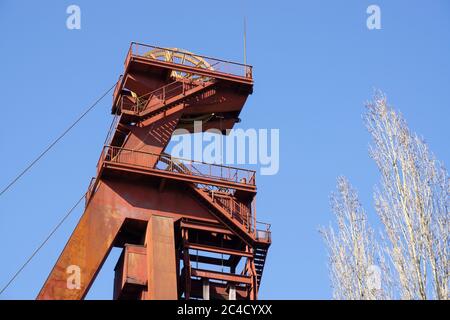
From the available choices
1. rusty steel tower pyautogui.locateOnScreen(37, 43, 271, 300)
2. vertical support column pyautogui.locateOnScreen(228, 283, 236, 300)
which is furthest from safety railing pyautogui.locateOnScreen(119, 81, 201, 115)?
vertical support column pyautogui.locateOnScreen(228, 283, 236, 300)

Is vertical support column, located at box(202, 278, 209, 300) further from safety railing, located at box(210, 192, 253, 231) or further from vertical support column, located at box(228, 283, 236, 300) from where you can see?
safety railing, located at box(210, 192, 253, 231)

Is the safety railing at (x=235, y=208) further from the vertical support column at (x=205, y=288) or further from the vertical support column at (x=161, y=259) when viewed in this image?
the vertical support column at (x=205, y=288)

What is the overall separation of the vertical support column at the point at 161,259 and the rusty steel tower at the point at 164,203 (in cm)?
4

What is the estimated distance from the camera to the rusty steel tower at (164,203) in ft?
131

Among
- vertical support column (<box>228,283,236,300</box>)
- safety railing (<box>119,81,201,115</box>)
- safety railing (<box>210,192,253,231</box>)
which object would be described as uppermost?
safety railing (<box>119,81,201,115</box>)

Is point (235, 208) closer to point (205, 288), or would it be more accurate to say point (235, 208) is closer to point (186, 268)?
point (186, 268)

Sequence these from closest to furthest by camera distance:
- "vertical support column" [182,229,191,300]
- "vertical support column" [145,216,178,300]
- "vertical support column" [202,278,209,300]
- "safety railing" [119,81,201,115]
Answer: "vertical support column" [145,216,178,300], "vertical support column" [182,229,191,300], "vertical support column" [202,278,209,300], "safety railing" [119,81,201,115]

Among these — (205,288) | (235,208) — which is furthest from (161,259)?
(235,208)

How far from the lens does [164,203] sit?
42000 mm

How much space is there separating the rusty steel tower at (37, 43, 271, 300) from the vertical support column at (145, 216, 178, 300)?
0.12 ft

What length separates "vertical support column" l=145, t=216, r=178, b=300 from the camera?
3872 centimetres

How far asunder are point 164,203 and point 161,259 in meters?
3.00

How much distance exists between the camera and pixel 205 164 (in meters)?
43.3

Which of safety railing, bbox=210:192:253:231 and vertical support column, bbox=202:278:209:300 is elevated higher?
safety railing, bbox=210:192:253:231
